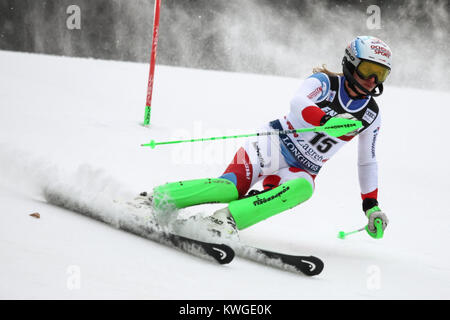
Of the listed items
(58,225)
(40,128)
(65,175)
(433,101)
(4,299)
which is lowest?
(4,299)

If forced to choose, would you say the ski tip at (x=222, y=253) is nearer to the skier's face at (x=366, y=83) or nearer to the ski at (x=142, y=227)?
the ski at (x=142, y=227)

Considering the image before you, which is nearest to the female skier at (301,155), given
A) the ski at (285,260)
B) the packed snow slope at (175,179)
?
the ski at (285,260)

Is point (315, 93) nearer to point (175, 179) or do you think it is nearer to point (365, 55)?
point (365, 55)

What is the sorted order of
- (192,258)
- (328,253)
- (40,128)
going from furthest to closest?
(40,128) → (328,253) → (192,258)

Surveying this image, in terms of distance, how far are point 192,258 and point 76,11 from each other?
5196 millimetres

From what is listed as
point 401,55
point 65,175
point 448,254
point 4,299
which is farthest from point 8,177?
point 401,55

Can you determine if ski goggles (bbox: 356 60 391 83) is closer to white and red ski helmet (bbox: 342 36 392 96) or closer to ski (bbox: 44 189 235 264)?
white and red ski helmet (bbox: 342 36 392 96)

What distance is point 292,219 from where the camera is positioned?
4.32 metres

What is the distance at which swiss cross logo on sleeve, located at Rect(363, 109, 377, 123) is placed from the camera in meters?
3.18

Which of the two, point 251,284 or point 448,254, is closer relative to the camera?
point 251,284

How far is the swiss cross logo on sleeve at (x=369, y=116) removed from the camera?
318cm

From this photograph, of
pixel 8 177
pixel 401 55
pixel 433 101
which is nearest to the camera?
pixel 8 177

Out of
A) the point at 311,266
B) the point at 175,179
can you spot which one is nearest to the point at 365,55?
the point at 311,266

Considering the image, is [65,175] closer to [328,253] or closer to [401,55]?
[328,253]
